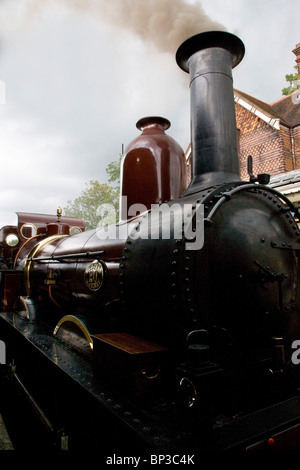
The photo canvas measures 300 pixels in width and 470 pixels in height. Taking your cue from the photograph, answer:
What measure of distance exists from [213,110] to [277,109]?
14.5 meters

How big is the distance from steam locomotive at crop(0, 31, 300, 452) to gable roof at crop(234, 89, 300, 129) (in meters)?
11.0

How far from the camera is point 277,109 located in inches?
592

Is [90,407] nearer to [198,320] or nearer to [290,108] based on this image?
[198,320]

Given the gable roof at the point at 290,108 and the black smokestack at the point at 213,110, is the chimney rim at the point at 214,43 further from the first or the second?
the gable roof at the point at 290,108

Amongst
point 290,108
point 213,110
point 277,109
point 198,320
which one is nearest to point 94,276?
point 198,320

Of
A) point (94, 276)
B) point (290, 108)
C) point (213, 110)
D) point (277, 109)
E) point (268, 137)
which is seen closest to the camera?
point (213, 110)

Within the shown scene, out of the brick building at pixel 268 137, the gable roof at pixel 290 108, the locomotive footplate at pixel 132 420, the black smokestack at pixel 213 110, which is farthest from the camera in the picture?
the gable roof at pixel 290 108

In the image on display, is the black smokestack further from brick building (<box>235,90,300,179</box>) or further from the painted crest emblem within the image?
brick building (<box>235,90,300,179</box>)

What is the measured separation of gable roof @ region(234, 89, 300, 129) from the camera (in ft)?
41.0

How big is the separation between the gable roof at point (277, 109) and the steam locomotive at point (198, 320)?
10959 millimetres

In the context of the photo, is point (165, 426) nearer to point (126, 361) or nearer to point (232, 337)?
point (126, 361)

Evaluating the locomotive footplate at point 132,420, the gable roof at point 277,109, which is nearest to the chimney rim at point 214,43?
the locomotive footplate at point 132,420

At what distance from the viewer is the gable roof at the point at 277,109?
1250 cm

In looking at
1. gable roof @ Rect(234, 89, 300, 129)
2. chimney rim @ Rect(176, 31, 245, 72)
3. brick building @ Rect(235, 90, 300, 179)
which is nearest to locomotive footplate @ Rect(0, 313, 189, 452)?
chimney rim @ Rect(176, 31, 245, 72)
